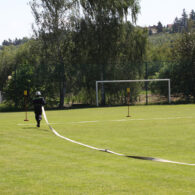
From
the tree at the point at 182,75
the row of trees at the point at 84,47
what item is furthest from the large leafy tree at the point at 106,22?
the tree at the point at 182,75

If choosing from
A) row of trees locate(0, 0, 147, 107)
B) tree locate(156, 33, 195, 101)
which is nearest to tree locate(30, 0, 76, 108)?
row of trees locate(0, 0, 147, 107)

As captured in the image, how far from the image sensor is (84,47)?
40.7 m

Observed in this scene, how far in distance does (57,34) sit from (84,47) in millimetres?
3108

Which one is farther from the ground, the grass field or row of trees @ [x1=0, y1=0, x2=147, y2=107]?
row of trees @ [x1=0, y1=0, x2=147, y2=107]

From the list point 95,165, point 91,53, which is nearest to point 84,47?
point 91,53

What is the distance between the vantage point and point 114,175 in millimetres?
7555

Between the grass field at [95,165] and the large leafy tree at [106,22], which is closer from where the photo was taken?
the grass field at [95,165]

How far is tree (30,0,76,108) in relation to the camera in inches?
1486

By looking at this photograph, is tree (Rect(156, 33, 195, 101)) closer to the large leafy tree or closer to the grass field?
the large leafy tree

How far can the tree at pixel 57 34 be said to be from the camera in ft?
124

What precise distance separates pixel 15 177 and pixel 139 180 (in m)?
2.23

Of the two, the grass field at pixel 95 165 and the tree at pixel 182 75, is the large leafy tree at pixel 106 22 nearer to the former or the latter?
the tree at pixel 182 75

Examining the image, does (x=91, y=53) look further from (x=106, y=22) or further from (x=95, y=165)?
(x=95, y=165)

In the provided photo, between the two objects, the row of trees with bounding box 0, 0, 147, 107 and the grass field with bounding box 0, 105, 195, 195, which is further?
the row of trees with bounding box 0, 0, 147, 107
